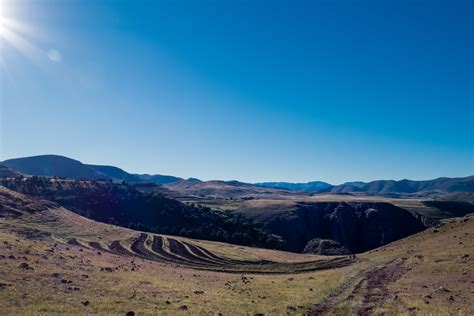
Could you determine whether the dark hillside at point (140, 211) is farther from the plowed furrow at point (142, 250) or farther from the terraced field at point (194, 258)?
the terraced field at point (194, 258)

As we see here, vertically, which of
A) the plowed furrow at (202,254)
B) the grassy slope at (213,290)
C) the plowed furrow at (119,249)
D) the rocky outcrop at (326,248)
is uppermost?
the grassy slope at (213,290)

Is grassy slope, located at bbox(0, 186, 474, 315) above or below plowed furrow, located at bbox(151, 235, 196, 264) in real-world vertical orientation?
above

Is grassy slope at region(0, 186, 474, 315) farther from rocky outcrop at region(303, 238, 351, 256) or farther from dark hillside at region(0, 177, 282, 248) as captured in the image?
dark hillside at region(0, 177, 282, 248)

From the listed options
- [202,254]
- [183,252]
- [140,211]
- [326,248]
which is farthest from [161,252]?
[140,211]

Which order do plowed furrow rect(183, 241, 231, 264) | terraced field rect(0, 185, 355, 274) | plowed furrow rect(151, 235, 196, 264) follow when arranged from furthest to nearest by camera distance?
plowed furrow rect(183, 241, 231, 264)
plowed furrow rect(151, 235, 196, 264)
terraced field rect(0, 185, 355, 274)

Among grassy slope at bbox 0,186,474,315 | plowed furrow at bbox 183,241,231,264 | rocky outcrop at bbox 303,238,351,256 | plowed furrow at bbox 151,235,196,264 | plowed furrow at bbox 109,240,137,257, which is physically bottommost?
rocky outcrop at bbox 303,238,351,256

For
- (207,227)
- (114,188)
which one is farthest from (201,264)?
(114,188)

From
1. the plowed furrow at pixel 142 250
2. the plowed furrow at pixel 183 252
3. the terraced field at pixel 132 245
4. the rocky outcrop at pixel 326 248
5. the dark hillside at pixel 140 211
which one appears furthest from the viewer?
the dark hillside at pixel 140 211

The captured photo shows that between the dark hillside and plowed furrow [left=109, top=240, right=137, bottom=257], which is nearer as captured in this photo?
plowed furrow [left=109, top=240, right=137, bottom=257]

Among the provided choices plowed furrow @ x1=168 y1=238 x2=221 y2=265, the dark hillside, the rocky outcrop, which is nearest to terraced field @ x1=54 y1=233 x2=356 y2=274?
plowed furrow @ x1=168 y1=238 x2=221 y2=265

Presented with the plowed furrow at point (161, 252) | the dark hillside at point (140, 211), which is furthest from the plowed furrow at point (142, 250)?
the dark hillside at point (140, 211)

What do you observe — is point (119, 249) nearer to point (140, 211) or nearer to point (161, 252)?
point (161, 252)
